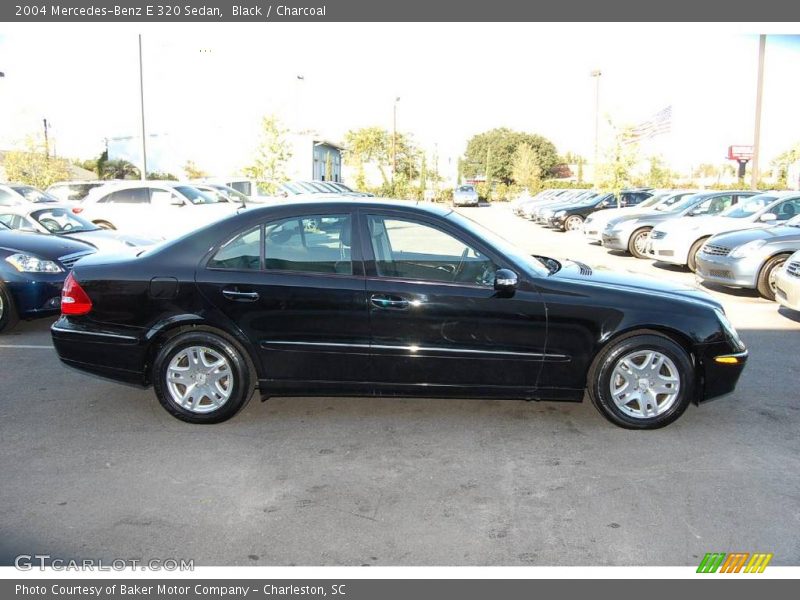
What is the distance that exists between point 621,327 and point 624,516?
1.52 m

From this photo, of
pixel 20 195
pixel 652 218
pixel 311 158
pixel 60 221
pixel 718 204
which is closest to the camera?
pixel 60 221

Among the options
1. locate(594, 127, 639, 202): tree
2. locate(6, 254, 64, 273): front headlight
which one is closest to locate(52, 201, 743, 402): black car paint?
locate(6, 254, 64, 273): front headlight

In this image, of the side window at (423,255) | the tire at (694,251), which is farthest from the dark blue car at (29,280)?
the tire at (694,251)

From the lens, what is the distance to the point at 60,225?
→ 1095 cm

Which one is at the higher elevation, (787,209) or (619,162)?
(619,162)

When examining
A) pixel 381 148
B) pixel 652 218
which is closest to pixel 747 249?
pixel 652 218

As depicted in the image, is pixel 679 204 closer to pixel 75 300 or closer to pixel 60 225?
pixel 60 225

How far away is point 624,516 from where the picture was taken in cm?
361

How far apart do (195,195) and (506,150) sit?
8762 centimetres

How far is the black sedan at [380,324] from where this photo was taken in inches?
187

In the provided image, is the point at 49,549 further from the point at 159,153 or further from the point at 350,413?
the point at 159,153

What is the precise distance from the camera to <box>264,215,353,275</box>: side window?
488 centimetres

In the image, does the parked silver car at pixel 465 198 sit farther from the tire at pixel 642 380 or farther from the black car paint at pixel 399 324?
the tire at pixel 642 380

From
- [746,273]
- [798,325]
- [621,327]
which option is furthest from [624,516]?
[746,273]
